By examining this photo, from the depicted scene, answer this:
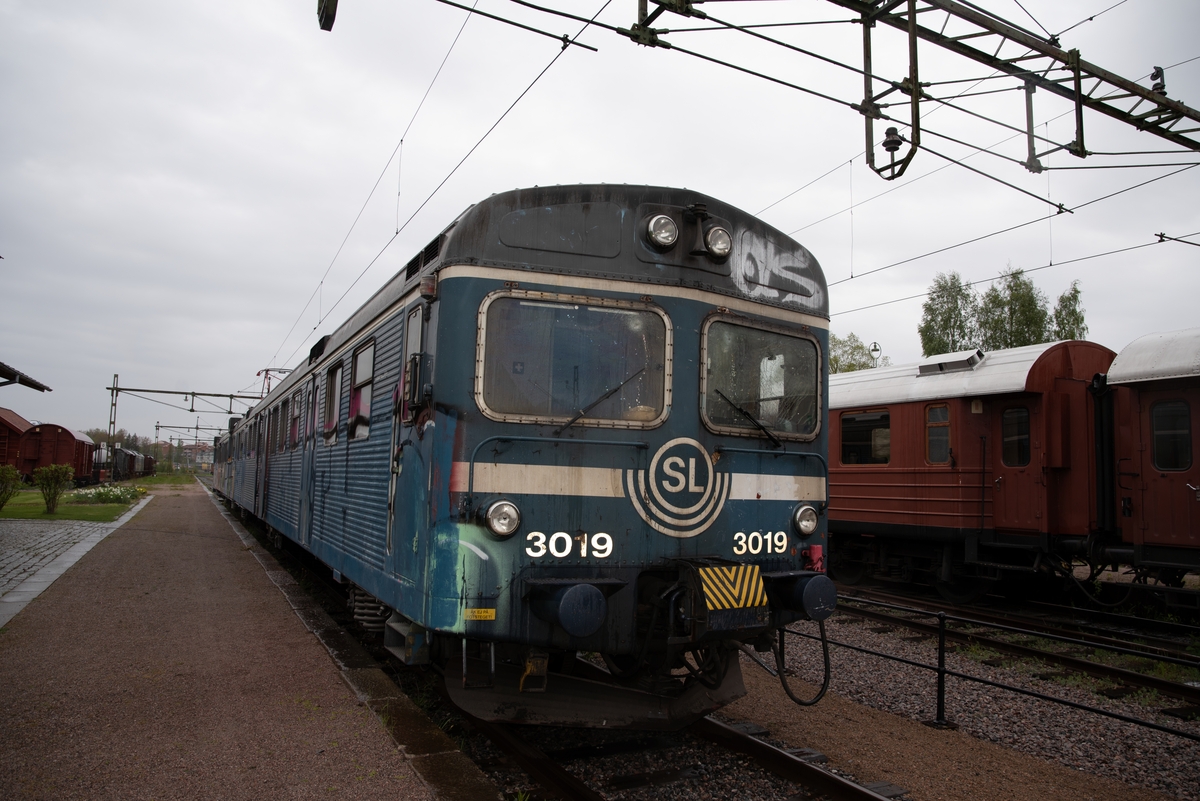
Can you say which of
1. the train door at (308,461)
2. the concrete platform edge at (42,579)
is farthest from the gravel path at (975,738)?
the concrete platform edge at (42,579)

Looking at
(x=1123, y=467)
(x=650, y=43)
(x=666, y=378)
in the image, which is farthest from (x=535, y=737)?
(x=1123, y=467)

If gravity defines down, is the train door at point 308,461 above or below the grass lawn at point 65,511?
above

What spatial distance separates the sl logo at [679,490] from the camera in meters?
4.64

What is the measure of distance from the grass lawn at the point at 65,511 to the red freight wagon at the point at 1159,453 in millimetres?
21836

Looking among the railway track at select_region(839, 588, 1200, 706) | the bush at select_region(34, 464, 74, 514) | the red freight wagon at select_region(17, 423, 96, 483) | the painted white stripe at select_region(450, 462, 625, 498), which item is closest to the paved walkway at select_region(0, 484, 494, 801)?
the painted white stripe at select_region(450, 462, 625, 498)

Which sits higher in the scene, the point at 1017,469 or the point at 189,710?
the point at 1017,469

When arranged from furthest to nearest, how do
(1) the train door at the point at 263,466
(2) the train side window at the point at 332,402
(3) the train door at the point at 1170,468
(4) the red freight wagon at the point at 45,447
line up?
(4) the red freight wagon at the point at 45,447
(1) the train door at the point at 263,466
(3) the train door at the point at 1170,468
(2) the train side window at the point at 332,402

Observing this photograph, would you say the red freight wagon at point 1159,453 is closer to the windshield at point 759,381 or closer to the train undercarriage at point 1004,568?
the train undercarriage at point 1004,568

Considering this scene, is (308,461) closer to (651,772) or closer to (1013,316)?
(651,772)

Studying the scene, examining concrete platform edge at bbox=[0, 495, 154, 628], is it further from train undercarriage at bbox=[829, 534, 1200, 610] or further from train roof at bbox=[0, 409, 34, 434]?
train roof at bbox=[0, 409, 34, 434]

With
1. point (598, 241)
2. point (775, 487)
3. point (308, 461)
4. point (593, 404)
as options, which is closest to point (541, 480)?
point (593, 404)

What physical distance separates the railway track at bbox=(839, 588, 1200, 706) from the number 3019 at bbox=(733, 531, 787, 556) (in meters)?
1.51

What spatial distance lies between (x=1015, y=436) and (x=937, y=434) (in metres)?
1.08

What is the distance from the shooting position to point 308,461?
29.9 feet
